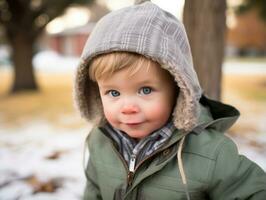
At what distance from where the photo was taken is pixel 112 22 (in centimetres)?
134

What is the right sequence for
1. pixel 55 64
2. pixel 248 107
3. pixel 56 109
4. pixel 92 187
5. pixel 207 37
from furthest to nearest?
pixel 55 64, pixel 56 109, pixel 248 107, pixel 207 37, pixel 92 187

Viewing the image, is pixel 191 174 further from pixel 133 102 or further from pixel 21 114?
pixel 21 114

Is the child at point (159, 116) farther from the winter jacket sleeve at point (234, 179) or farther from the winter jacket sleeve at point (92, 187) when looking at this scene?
the winter jacket sleeve at point (92, 187)

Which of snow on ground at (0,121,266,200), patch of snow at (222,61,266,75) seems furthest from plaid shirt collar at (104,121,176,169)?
patch of snow at (222,61,266,75)

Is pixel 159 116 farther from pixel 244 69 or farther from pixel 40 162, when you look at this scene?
pixel 244 69

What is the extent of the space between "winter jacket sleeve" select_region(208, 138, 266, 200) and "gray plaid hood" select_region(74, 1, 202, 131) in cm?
18

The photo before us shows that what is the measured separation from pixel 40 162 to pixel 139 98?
6.54ft

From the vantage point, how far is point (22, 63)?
7602 millimetres

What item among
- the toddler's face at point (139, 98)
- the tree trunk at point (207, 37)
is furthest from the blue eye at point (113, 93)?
the tree trunk at point (207, 37)

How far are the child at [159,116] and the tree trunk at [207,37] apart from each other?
1275 mm

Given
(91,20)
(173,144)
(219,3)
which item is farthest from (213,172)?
(91,20)

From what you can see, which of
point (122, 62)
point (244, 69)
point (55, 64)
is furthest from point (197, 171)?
point (55, 64)

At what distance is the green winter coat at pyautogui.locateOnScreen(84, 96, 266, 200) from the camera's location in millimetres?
1324

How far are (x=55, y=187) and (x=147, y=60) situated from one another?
1.58 metres
